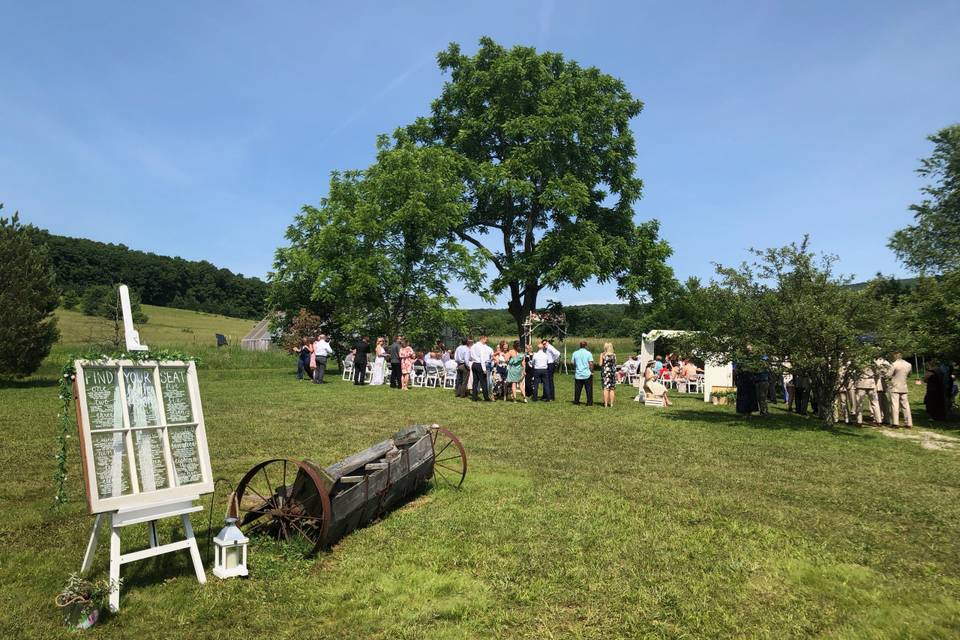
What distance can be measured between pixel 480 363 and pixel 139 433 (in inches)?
473

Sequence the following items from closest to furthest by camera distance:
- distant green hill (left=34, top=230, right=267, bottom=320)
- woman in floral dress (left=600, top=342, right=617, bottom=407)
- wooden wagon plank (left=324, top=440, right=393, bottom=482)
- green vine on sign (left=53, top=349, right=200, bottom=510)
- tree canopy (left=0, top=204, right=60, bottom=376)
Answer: green vine on sign (left=53, top=349, right=200, bottom=510) → wooden wagon plank (left=324, top=440, right=393, bottom=482) → woman in floral dress (left=600, top=342, right=617, bottom=407) → tree canopy (left=0, top=204, right=60, bottom=376) → distant green hill (left=34, top=230, right=267, bottom=320)

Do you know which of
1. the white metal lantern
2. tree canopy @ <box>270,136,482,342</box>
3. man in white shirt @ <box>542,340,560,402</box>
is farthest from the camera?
tree canopy @ <box>270,136,482,342</box>

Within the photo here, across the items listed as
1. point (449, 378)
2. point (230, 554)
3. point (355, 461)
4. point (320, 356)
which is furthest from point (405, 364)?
point (230, 554)

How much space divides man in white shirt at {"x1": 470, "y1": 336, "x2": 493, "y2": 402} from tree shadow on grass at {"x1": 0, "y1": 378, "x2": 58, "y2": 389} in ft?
40.9

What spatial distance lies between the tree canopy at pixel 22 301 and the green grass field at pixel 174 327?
864 inches

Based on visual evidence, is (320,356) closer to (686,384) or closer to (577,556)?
(686,384)

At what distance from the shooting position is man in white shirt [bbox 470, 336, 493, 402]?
51.2 feet

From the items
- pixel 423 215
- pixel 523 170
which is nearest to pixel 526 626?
pixel 423 215

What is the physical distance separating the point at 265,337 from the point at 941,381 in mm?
48699

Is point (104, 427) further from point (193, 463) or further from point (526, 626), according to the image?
point (526, 626)

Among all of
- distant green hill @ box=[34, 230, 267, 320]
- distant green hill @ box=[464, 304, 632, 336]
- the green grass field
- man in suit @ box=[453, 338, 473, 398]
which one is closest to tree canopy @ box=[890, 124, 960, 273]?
distant green hill @ box=[464, 304, 632, 336]

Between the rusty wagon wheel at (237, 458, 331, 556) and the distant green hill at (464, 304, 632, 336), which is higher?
the distant green hill at (464, 304, 632, 336)

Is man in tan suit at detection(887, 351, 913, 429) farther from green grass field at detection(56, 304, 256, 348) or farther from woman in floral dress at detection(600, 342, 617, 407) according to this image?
green grass field at detection(56, 304, 256, 348)

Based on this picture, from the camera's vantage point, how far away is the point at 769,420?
13.1 meters
